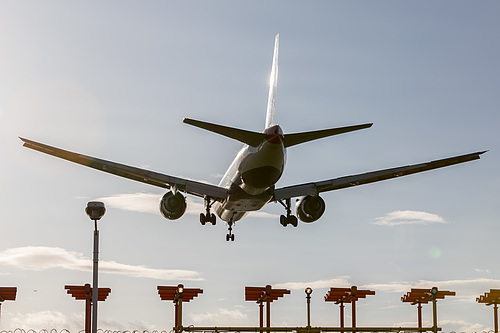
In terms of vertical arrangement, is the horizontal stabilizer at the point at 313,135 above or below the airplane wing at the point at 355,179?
above

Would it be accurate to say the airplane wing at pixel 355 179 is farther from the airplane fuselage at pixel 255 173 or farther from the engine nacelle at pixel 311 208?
the airplane fuselage at pixel 255 173

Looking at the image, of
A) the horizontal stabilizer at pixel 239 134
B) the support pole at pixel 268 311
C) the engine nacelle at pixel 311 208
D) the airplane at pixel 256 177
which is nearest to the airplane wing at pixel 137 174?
the airplane at pixel 256 177

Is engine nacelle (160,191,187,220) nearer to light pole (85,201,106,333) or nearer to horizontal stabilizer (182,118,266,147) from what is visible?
horizontal stabilizer (182,118,266,147)

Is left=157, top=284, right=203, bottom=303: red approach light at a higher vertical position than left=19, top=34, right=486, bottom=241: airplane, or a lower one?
lower

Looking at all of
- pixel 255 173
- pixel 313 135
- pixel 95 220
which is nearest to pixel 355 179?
pixel 313 135

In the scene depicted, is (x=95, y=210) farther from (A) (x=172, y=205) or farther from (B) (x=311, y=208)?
(B) (x=311, y=208)

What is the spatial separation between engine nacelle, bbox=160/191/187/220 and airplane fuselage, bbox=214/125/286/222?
8.70 feet

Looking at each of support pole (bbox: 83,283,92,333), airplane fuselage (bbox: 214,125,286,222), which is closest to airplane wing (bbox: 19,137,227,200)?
airplane fuselage (bbox: 214,125,286,222)

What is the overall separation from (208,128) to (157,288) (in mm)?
14650

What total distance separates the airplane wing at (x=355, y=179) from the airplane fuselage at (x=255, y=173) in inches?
71.3

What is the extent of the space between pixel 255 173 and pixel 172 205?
22.0 ft

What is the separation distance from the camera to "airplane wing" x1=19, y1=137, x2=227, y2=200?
41.2m

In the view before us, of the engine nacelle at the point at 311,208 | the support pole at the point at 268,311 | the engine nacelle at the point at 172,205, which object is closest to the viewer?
Answer: the engine nacelle at the point at 172,205

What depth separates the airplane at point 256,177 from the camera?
37250 mm
